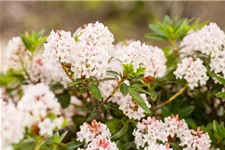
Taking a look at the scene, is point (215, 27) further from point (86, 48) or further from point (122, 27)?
point (122, 27)

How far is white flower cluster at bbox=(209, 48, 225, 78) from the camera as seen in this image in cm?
138

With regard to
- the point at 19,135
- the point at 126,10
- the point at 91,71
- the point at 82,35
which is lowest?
the point at 19,135

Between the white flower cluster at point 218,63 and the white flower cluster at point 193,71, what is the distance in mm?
45

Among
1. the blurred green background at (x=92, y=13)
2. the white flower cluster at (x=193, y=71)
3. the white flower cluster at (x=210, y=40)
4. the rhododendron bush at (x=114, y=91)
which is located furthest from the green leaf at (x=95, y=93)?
the blurred green background at (x=92, y=13)

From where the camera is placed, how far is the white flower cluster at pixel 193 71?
1351 millimetres

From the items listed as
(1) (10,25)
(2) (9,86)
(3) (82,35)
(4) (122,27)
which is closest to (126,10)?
(4) (122,27)

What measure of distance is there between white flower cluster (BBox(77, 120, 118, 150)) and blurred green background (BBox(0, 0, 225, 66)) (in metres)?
3.61

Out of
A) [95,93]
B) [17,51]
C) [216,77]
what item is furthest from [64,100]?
[216,77]

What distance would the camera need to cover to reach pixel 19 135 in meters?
0.92

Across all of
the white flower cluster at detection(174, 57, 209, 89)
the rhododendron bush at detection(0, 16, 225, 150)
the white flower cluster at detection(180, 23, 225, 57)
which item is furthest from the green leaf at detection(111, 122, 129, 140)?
the white flower cluster at detection(180, 23, 225, 57)

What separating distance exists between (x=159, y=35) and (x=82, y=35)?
0.45 metres

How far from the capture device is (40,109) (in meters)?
0.95

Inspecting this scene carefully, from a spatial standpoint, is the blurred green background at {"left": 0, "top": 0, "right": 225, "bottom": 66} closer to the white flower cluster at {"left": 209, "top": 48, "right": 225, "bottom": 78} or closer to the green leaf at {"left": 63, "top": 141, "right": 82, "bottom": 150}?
the white flower cluster at {"left": 209, "top": 48, "right": 225, "bottom": 78}

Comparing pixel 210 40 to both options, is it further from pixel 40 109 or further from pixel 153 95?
pixel 40 109
